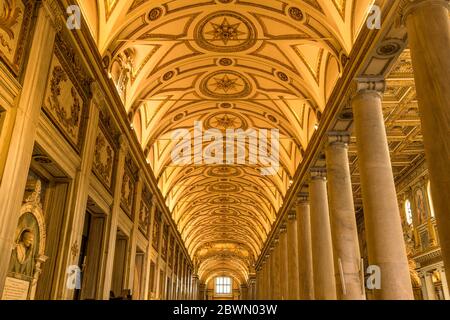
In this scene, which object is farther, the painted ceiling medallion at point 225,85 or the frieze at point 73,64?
the painted ceiling medallion at point 225,85

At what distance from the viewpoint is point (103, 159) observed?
11.7 m

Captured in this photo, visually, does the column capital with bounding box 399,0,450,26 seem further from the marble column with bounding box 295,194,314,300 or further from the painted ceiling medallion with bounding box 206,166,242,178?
the painted ceiling medallion with bounding box 206,166,242,178

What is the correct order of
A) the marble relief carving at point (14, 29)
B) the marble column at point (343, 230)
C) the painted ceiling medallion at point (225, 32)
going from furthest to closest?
the painted ceiling medallion at point (225, 32), the marble column at point (343, 230), the marble relief carving at point (14, 29)

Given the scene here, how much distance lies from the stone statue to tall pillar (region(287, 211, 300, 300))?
529 inches

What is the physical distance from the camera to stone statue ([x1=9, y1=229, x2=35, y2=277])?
24.3 ft

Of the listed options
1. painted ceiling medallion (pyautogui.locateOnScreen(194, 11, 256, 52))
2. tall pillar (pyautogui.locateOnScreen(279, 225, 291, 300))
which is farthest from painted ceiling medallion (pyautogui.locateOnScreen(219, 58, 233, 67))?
tall pillar (pyautogui.locateOnScreen(279, 225, 291, 300))

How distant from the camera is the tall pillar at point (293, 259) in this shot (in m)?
19.3

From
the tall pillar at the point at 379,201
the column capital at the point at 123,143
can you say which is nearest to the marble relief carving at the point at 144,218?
the column capital at the point at 123,143

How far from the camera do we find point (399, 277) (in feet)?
25.7

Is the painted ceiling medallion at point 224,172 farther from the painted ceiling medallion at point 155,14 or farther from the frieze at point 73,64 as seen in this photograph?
the frieze at point 73,64

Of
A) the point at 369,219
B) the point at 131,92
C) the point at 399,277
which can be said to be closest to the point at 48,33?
the point at 131,92

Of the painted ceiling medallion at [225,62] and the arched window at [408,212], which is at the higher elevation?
the painted ceiling medallion at [225,62]

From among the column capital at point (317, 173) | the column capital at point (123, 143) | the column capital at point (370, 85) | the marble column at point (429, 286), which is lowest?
the marble column at point (429, 286)

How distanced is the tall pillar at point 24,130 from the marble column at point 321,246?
9.49 metres
